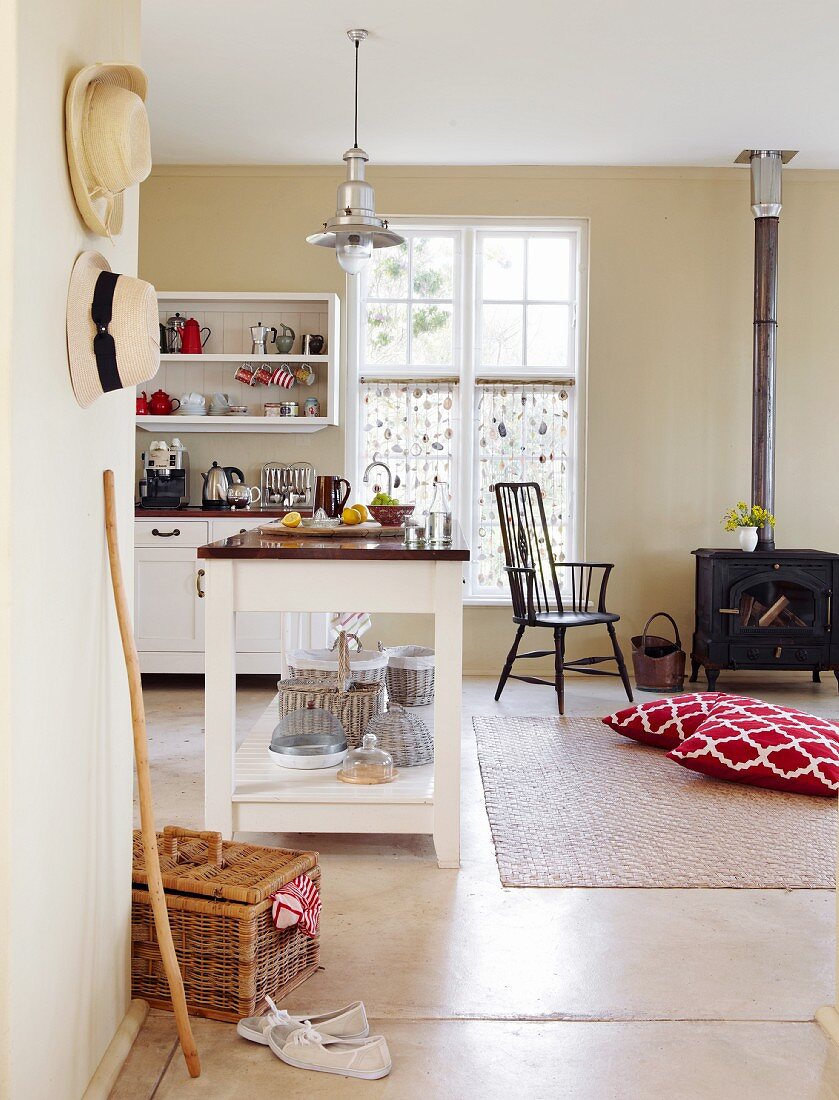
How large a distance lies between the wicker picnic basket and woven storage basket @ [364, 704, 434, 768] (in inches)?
33.8

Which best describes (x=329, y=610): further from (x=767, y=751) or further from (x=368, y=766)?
(x=767, y=751)

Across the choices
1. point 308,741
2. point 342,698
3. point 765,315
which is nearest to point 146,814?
point 308,741

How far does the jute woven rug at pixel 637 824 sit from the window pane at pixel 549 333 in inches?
106

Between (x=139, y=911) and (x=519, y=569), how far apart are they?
10.8 feet

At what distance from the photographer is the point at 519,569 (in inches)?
208

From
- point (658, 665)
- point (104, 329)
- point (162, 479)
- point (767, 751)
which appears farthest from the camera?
point (162, 479)

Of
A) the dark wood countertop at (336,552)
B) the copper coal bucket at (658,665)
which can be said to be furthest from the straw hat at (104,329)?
the copper coal bucket at (658,665)

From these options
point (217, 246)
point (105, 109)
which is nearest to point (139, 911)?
point (105, 109)

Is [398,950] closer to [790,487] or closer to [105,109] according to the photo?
[105,109]

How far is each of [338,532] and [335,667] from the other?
0.58 meters

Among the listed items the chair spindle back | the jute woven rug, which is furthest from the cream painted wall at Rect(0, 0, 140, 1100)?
the chair spindle back

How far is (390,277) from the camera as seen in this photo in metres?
6.46

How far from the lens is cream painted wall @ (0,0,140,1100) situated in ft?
4.92

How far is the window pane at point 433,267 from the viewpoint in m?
6.43
